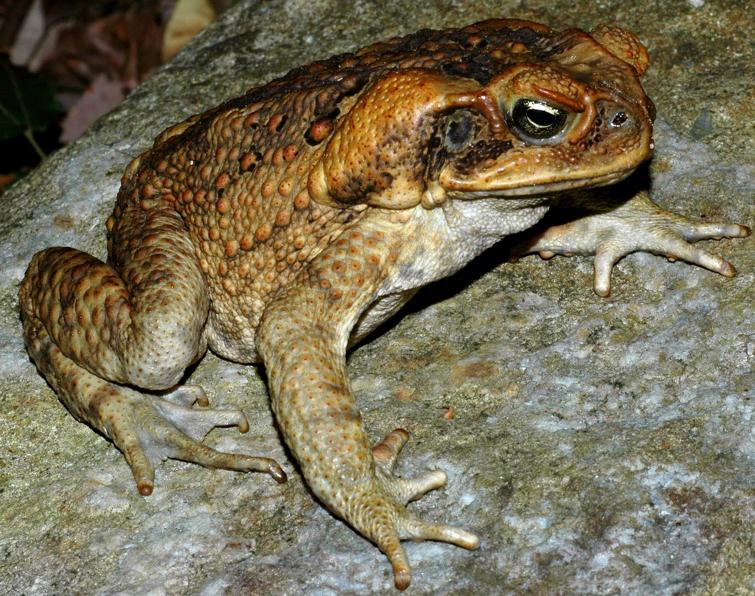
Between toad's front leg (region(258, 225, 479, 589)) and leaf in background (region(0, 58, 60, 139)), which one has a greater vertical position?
leaf in background (region(0, 58, 60, 139))

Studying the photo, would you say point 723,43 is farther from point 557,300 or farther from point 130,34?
point 130,34

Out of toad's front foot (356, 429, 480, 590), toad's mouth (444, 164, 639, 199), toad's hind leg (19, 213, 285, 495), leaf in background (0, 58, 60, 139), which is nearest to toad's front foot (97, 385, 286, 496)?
toad's hind leg (19, 213, 285, 495)

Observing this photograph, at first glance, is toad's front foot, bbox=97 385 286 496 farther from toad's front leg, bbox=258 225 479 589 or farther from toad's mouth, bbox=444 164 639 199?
toad's mouth, bbox=444 164 639 199

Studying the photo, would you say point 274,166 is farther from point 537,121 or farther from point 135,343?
point 537,121

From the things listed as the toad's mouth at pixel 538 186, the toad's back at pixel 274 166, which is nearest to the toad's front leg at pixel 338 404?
the toad's back at pixel 274 166

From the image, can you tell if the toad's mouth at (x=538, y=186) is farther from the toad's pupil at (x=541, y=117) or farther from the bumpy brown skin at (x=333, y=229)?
the toad's pupil at (x=541, y=117)

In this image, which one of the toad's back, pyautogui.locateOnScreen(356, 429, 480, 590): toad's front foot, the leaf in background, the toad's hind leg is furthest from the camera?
the leaf in background
